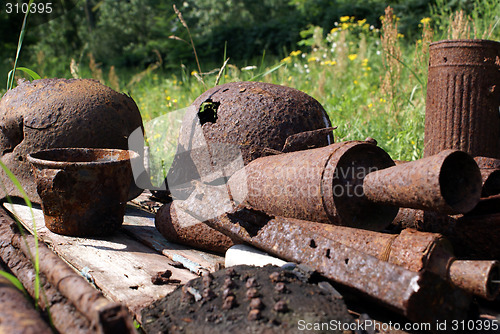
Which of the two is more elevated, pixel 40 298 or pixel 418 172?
pixel 418 172

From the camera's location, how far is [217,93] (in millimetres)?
2770

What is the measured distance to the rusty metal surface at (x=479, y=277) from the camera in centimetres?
157

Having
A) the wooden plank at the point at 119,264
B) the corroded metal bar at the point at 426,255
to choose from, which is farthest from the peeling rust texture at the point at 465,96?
the wooden plank at the point at 119,264

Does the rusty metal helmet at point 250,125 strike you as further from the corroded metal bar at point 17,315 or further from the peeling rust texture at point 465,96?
the corroded metal bar at point 17,315

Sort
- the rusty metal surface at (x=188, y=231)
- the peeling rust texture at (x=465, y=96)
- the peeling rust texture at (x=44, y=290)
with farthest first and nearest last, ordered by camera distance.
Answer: the peeling rust texture at (x=465, y=96), the rusty metal surface at (x=188, y=231), the peeling rust texture at (x=44, y=290)

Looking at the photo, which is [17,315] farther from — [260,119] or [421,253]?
[260,119]

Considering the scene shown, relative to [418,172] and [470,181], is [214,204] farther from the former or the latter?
[470,181]

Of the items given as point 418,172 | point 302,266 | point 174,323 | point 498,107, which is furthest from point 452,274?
point 498,107

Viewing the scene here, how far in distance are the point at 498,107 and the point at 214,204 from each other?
1710 millimetres

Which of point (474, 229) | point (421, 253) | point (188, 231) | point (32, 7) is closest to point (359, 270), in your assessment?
point (421, 253)

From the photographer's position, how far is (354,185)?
205cm

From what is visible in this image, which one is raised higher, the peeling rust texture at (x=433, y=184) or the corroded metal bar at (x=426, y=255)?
the peeling rust texture at (x=433, y=184)

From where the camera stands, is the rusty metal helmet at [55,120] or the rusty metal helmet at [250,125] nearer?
the rusty metal helmet at [250,125]

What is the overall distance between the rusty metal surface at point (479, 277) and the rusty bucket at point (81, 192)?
5.70 feet
